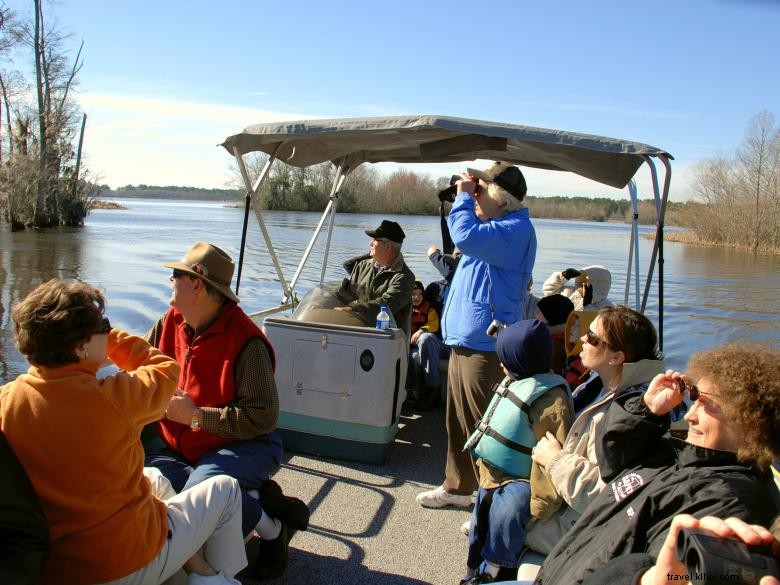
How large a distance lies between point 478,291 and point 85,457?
7.23ft

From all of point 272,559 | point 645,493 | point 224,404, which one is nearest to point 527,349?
point 645,493

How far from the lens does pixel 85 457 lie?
178cm

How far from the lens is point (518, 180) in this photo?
359cm

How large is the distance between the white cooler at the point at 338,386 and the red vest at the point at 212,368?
1.25 meters

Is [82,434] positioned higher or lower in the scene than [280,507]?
higher

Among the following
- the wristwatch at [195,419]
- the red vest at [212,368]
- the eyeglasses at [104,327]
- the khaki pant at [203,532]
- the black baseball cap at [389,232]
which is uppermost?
the black baseball cap at [389,232]

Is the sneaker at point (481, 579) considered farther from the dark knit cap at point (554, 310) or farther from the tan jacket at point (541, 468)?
the dark knit cap at point (554, 310)

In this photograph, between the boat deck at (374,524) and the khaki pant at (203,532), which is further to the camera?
the boat deck at (374,524)

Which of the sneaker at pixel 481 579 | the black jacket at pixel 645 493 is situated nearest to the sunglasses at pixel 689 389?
the black jacket at pixel 645 493

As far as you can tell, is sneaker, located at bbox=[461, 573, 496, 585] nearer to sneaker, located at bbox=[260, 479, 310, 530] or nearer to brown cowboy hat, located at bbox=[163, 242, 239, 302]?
sneaker, located at bbox=[260, 479, 310, 530]

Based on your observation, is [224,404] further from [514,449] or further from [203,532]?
[514,449]

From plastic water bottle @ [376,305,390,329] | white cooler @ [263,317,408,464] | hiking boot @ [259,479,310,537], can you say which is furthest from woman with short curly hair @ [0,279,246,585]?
plastic water bottle @ [376,305,390,329]

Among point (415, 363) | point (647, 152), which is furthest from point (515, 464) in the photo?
point (415, 363)

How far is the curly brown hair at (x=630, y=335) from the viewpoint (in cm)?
251
